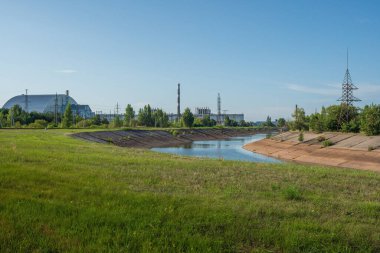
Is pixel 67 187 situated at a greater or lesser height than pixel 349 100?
lesser

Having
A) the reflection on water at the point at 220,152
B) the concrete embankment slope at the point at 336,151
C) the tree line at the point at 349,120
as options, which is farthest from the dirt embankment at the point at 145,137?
the tree line at the point at 349,120

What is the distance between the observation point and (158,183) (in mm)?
14180

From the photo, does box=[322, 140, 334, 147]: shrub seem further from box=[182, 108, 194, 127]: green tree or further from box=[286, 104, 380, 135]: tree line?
box=[182, 108, 194, 127]: green tree

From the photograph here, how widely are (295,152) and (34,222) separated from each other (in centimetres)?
6136

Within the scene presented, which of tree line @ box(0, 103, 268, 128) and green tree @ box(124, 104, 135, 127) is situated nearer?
tree line @ box(0, 103, 268, 128)

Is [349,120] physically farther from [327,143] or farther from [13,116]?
[13,116]

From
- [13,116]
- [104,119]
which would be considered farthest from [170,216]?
[104,119]

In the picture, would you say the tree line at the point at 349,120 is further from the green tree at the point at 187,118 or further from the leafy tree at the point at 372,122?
the green tree at the point at 187,118

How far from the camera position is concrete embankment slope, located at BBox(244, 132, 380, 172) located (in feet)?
157

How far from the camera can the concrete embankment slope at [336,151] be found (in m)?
48.0

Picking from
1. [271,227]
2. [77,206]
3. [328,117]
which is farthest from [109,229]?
[328,117]

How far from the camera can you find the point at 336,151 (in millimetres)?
56906

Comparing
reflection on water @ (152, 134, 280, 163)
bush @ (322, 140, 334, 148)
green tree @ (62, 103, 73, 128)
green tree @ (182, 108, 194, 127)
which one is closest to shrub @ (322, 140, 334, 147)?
bush @ (322, 140, 334, 148)

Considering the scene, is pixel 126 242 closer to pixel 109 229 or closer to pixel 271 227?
pixel 109 229
